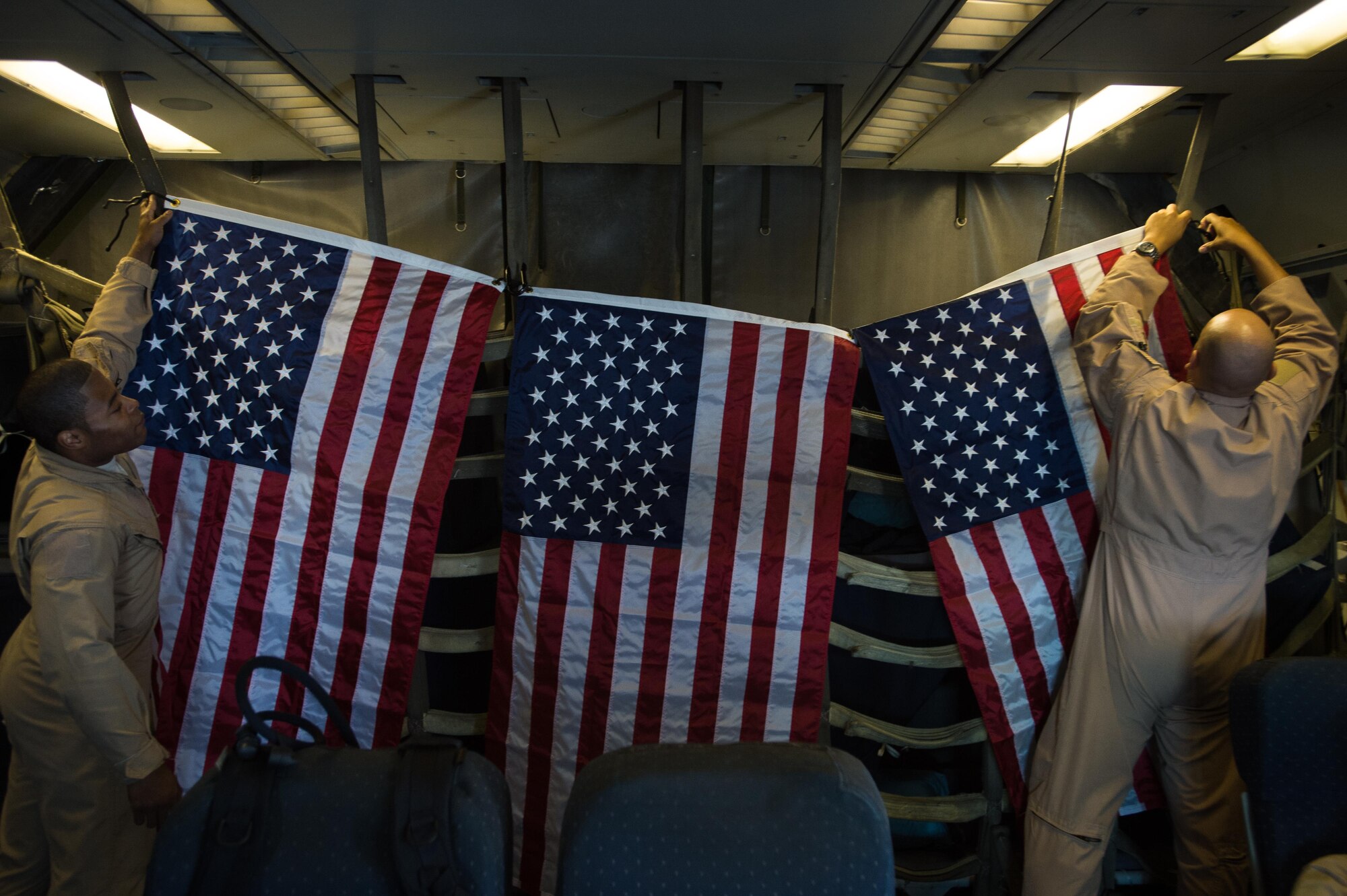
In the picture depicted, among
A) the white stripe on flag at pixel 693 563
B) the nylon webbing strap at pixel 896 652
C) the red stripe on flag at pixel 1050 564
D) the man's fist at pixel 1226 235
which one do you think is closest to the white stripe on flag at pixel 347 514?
the white stripe on flag at pixel 693 563

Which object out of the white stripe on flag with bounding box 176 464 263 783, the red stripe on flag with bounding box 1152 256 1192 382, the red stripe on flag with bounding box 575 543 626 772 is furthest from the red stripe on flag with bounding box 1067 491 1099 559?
the white stripe on flag with bounding box 176 464 263 783

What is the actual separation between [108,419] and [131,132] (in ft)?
3.84

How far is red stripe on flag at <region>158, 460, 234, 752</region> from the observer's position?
9.46 ft

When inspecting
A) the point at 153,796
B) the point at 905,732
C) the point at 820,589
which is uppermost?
the point at 820,589

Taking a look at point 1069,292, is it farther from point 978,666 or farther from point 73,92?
point 73,92

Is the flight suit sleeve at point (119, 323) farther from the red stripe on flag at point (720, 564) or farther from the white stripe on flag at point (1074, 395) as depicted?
the white stripe on flag at point (1074, 395)

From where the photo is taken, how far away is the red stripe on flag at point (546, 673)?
298cm

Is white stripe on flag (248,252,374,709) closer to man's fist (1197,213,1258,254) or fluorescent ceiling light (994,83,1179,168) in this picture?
fluorescent ceiling light (994,83,1179,168)

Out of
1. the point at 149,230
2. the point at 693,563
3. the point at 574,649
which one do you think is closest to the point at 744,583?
the point at 693,563

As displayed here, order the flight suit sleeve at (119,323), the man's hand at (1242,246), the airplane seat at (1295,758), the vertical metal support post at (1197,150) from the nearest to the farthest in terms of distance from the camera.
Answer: the airplane seat at (1295,758)
the flight suit sleeve at (119,323)
the man's hand at (1242,246)
the vertical metal support post at (1197,150)

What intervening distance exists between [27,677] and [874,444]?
10.6 ft

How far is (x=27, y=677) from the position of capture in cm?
248

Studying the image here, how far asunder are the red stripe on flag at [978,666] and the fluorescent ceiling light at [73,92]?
11.5 ft

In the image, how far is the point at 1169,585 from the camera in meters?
2.66
